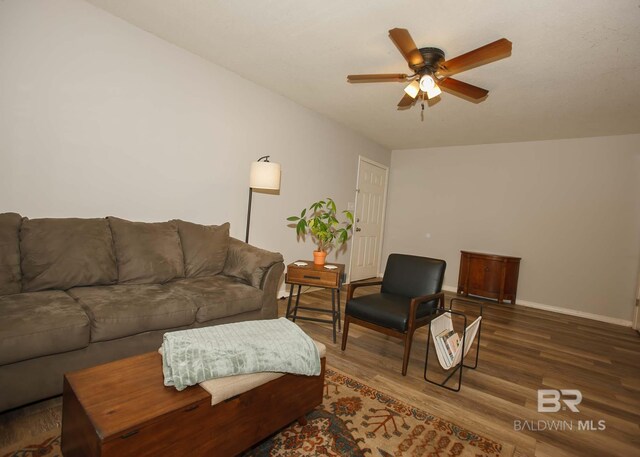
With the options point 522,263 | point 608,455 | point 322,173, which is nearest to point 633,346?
point 522,263

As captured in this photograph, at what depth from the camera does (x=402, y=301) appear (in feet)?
8.68

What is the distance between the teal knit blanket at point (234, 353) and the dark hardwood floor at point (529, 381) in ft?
2.95

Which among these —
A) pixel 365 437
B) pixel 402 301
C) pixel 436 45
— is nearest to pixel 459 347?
pixel 402 301

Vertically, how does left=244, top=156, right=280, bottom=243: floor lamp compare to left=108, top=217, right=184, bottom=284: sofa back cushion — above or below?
above

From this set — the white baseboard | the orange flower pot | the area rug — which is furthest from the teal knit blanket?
the white baseboard

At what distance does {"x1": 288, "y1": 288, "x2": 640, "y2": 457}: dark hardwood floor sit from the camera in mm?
1779

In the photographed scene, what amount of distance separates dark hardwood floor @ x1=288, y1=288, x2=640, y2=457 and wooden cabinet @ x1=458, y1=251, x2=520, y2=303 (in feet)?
3.24

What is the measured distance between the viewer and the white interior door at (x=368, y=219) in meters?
5.57

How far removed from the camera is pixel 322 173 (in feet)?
15.3

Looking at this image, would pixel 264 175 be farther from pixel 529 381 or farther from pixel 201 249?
pixel 529 381

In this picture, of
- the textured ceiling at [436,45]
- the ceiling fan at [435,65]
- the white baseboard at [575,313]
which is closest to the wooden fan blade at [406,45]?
the ceiling fan at [435,65]

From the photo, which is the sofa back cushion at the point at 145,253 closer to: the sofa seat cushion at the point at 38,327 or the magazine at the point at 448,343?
the sofa seat cushion at the point at 38,327

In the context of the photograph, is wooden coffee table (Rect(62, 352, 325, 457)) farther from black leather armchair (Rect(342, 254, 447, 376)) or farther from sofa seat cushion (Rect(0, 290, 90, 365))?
black leather armchair (Rect(342, 254, 447, 376))

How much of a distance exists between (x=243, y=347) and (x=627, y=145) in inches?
218
